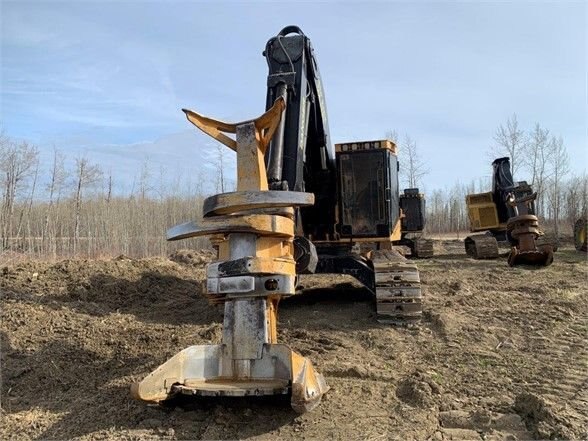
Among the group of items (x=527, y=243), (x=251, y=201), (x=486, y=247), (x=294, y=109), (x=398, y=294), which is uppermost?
(x=294, y=109)

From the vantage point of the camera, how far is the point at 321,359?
461cm

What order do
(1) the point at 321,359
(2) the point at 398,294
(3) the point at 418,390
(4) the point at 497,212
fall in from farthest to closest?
1. (4) the point at 497,212
2. (2) the point at 398,294
3. (1) the point at 321,359
4. (3) the point at 418,390

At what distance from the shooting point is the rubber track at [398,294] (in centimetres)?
610

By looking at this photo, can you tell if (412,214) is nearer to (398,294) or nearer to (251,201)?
(398,294)

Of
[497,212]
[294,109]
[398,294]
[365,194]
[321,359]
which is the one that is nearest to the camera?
[321,359]

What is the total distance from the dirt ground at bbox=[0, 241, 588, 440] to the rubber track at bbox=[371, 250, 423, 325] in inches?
9.8

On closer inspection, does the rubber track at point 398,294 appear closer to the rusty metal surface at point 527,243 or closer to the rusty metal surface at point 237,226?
the rusty metal surface at point 237,226

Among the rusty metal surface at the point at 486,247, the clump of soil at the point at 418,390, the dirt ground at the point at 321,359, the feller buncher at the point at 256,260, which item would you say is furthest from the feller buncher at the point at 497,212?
the clump of soil at the point at 418,390

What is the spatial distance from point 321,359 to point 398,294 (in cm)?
189

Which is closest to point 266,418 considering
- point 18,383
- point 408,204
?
point 18,383

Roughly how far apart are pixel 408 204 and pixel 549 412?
1317 centimetres

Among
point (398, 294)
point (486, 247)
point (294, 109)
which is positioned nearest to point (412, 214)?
point (486, 247)

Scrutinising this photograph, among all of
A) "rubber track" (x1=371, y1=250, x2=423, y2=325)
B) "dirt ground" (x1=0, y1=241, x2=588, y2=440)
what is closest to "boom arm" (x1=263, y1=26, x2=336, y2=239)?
"rubber track" (x1=371, y1=250, x2=423, y2=325)

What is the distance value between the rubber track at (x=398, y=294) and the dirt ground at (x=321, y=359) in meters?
0.25
